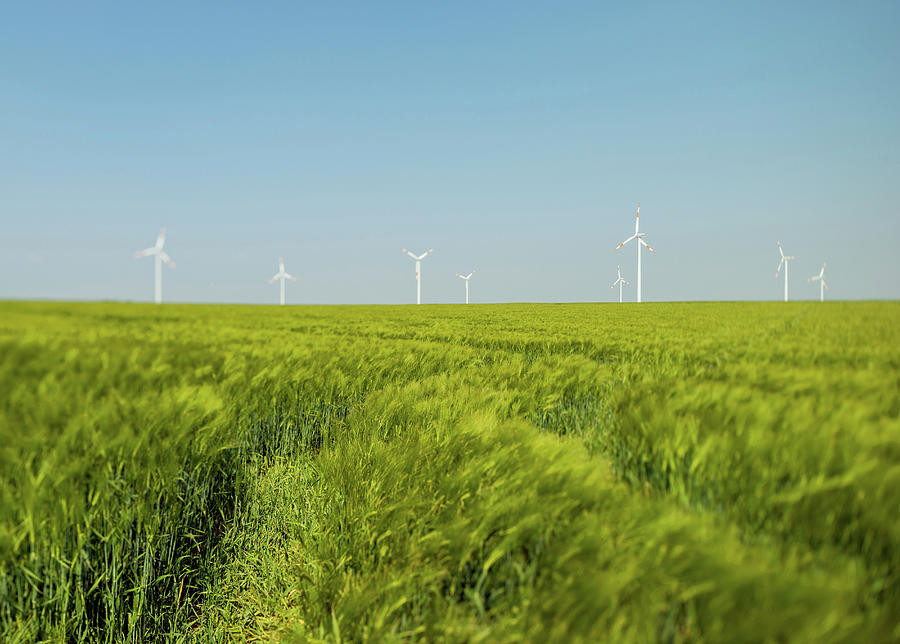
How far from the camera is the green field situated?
121cm

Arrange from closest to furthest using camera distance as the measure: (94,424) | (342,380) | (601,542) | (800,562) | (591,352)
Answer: (800,562) → (601,542) → (94,424) → (342,380) → (591,352)

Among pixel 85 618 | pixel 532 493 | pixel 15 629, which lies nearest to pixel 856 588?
pixel 532 493

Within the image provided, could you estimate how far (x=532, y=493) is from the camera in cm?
177

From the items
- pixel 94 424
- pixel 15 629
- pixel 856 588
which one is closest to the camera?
pixel 856 588

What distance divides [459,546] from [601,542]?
560 millimetres

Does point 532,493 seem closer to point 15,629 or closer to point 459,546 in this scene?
point 459,546

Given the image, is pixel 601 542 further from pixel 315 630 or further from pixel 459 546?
pixel 315 630

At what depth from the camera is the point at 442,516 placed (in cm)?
192

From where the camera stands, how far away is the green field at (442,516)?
1215 mm

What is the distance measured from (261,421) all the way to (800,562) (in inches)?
144

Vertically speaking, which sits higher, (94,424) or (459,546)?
(94,424)

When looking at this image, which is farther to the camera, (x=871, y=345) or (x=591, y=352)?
(x=591, y=352)

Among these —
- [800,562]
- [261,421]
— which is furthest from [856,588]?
[261,421]

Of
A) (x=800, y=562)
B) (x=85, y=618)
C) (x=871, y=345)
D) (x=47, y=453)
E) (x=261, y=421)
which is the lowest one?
(x=85, y=618)
